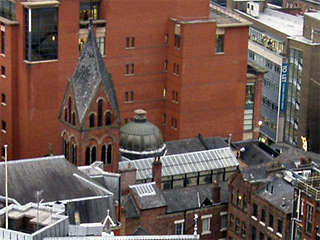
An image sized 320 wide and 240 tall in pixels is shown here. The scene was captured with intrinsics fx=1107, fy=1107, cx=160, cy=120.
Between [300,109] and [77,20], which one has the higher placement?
[77,20]

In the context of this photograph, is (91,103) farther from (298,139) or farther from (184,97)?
(298,139)

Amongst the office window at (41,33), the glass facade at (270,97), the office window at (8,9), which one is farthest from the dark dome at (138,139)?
the glass facade at (270,97)

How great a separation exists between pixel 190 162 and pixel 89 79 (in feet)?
68.7

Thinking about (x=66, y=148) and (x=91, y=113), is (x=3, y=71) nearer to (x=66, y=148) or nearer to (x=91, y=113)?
(x=66, y=148)

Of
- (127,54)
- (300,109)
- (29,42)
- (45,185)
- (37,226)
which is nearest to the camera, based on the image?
(37,226)

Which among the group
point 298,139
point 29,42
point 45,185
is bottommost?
point 298,139

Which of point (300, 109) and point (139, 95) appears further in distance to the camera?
point (300, 109)

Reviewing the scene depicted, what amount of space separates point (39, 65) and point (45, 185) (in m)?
33.1

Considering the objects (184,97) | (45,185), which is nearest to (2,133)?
(184,97)

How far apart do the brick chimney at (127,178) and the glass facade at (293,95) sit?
2288 inches

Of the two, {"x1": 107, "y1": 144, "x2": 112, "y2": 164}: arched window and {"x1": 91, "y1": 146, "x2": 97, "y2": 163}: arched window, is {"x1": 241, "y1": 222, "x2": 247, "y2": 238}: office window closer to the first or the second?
{"x1": 107, "y1": 144, "x2": 112, "y2": 164}: arched window

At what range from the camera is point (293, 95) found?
7156 inches

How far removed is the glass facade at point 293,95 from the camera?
17962cm

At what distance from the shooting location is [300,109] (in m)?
180
